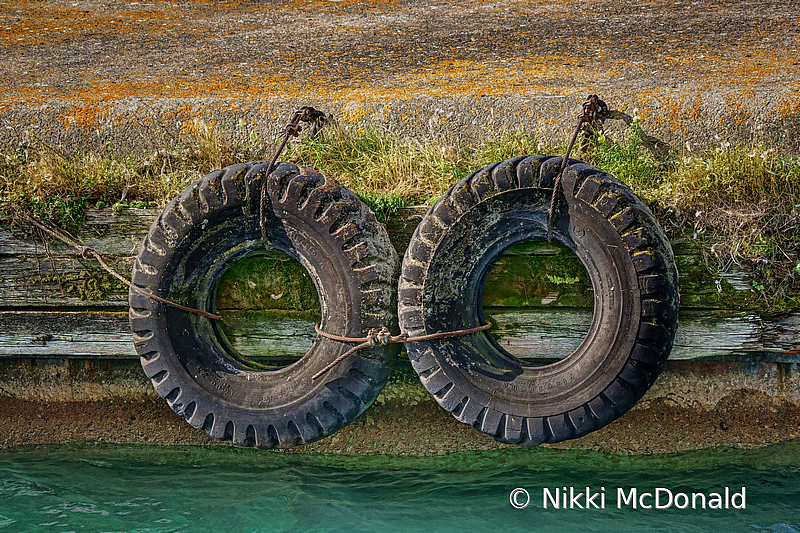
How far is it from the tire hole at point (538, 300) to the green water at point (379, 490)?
0.70 meters

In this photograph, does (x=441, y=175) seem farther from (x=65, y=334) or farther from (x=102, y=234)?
(x=65, y=334)

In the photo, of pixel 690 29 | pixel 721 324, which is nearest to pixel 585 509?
pixel 721 324

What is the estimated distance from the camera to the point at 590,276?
274cm

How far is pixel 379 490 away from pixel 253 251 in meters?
1.48

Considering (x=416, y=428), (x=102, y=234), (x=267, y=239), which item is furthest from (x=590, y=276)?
(x=102, y=234)

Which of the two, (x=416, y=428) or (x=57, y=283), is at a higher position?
(x=57, y=283)

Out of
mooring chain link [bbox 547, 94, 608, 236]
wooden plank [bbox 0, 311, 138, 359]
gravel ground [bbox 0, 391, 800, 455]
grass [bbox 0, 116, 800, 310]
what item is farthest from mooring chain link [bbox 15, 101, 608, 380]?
gravel ground [bbox 0, 391, 800, 455]

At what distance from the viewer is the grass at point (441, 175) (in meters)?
2.94

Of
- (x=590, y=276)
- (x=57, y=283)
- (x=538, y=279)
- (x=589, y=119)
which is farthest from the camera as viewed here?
(x=57, y=283)

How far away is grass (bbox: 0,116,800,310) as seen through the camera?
2.94 metres

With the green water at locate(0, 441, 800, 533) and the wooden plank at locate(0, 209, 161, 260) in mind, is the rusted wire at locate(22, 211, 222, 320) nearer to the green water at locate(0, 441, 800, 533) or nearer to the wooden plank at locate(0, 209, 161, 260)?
the wooden plank at locate(0, 209, 161, 260)

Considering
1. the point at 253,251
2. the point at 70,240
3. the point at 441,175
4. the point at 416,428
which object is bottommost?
the point at 416,428

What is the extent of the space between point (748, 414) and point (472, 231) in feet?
6.15

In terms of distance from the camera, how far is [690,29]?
4.73m
